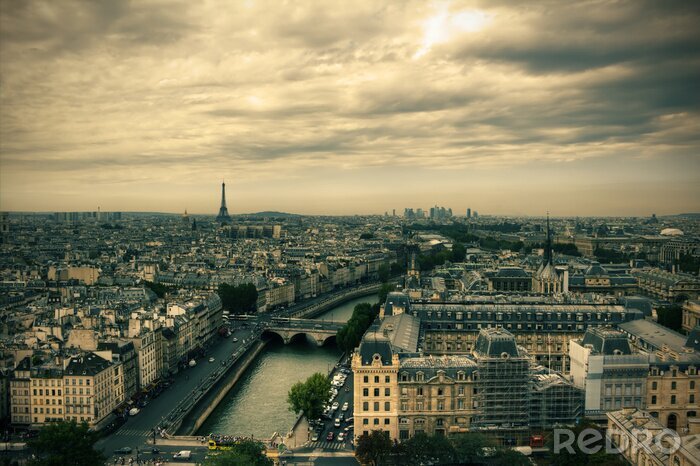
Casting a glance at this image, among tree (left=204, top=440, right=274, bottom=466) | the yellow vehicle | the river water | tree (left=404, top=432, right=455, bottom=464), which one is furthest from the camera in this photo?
the river water

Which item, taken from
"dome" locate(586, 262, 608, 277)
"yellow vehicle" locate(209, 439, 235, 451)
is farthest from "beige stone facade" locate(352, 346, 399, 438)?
"dome" locate(586, 262, 608, 277)

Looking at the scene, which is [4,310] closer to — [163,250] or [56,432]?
[56,432]

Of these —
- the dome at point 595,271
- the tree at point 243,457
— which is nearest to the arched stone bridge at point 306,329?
the dome at point 595,271

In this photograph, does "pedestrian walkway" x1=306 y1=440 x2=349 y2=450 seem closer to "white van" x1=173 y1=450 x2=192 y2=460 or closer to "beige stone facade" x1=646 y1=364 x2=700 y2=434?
"white van" x1=173 y1=450 x2=192 y2=460

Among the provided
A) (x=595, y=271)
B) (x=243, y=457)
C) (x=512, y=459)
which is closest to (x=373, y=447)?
(x=243, y=457)

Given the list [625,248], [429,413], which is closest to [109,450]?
[429,413]

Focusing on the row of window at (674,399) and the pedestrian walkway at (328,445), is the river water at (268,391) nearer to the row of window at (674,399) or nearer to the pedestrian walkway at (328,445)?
the pedestrian walkway at (328,445)

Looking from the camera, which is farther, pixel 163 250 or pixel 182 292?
pixel 163 250
